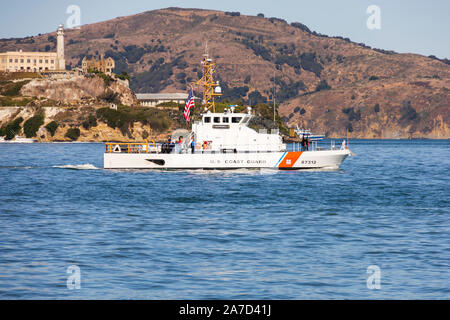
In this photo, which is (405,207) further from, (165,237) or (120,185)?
(120,185)

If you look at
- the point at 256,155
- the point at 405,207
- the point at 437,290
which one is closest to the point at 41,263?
the point at 437,290

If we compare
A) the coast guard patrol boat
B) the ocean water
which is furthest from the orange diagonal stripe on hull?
the ocean water

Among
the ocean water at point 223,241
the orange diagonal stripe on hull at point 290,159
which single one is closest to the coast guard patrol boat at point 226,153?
the orange diagonal stripe on hull at point 290,159

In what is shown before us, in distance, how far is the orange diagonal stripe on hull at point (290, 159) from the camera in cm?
6581

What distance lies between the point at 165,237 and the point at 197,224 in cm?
431

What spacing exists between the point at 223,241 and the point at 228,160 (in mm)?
37922

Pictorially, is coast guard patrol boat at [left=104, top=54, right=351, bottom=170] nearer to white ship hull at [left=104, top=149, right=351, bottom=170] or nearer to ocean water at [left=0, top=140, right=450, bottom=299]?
white ship hull at [left=104, top=149, right=351, bottom=170]

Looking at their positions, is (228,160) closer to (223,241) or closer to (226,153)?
(226,153)

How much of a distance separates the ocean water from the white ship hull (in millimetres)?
10931

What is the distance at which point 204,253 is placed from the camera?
2370 centimetres

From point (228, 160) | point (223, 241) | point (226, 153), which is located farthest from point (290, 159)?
point (223, 241)

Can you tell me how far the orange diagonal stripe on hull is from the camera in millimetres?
65812

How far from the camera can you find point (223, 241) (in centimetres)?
2636

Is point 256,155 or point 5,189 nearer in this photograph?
point 5,189
